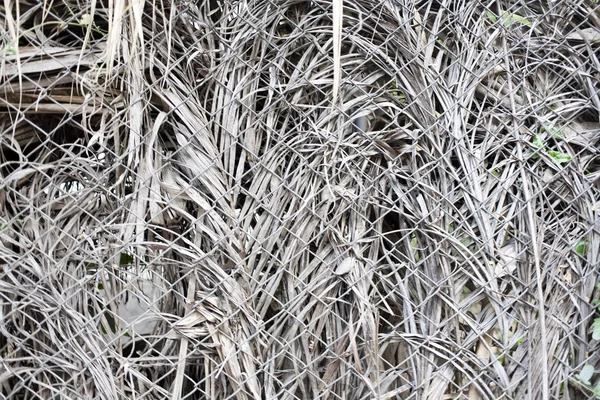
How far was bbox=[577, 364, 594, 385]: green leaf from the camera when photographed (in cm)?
139

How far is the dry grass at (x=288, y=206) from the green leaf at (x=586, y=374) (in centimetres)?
2

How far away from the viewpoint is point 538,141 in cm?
145

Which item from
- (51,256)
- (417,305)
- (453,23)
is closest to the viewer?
(51,256)

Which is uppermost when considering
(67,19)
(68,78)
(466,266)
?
(67,19)

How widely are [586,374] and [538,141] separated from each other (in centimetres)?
59

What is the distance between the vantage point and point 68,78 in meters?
1.31

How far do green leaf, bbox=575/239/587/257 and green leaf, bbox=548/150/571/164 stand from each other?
0.21 metres

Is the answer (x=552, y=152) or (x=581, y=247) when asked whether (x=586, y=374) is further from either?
(x=552, y=152)

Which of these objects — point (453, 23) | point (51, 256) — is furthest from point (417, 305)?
point (51, 256)

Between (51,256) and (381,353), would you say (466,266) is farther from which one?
(51,256)

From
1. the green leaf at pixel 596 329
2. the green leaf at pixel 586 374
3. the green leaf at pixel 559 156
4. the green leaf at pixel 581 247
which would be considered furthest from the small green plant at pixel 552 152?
the green leaf at pixel 586 374

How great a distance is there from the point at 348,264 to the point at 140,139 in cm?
56

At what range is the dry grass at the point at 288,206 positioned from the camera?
1271 mm

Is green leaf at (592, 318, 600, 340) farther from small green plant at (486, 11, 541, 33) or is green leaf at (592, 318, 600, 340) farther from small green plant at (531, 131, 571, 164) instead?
small green plant at (486, 11, 541, 33)
